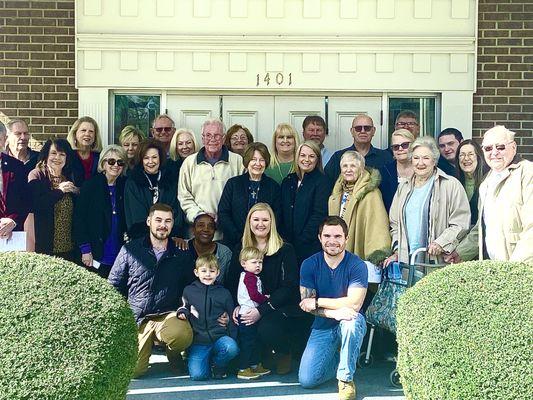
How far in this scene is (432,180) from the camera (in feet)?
23.8

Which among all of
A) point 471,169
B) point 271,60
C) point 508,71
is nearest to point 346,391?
point 471,169

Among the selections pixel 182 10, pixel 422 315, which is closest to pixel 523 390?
pixel 422 315

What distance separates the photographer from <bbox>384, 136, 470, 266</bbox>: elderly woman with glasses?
23.6 feet

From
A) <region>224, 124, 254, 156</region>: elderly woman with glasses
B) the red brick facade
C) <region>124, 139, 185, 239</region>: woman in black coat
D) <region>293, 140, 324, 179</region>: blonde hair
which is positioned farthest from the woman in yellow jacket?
the red brick facade

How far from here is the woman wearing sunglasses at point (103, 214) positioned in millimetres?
7934

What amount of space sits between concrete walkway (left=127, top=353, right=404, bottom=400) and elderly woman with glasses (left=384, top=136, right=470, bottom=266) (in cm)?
107

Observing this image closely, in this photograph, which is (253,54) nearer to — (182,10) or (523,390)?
(182,10)

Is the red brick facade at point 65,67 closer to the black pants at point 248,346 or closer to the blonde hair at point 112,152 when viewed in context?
the blonde hair at point 112,152

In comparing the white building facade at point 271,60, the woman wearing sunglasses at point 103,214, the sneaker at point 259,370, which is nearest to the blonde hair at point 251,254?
the sneaker at point 259,370

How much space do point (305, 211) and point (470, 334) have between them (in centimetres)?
307

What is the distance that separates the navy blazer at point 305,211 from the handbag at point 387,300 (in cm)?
86

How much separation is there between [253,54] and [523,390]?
6.02 metres

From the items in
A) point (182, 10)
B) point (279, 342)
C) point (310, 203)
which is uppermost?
point (182, 10)

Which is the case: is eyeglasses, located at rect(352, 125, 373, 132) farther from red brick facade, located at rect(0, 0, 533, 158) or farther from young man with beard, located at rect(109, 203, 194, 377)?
young man with beard, located at rect(109, 203, 194, 377)
